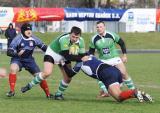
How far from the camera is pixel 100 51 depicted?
14.8m

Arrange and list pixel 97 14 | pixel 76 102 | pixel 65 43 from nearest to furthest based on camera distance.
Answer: pixel 76 102 → pixel 65 43 → pixel 97 14

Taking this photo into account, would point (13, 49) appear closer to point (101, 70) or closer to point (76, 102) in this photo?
point (76, 102)

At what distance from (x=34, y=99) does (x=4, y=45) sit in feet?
90.6

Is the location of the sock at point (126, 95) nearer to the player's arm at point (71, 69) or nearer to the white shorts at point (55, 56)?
the player's arm at point (71, 69)

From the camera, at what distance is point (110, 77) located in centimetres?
1334

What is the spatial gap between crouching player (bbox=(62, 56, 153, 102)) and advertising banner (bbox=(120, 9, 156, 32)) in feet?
127

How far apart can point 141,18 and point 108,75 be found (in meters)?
39.5

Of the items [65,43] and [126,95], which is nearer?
[126,95]

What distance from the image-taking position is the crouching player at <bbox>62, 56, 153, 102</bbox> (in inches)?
515

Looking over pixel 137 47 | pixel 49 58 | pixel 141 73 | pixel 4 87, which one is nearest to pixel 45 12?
pixel 137 47

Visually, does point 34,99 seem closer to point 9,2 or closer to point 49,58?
point 49,58

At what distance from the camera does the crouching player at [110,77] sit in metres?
13.1

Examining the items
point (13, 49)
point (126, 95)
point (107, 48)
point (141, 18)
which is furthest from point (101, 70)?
point (141, 18)

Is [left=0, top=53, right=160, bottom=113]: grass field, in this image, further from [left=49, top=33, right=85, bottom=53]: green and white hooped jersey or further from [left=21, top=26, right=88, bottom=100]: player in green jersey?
[left=49, top=33, right=85, bottom=53]: green and white hooped jersey
